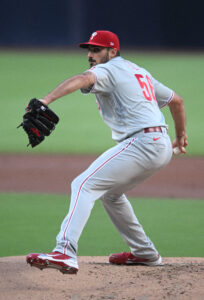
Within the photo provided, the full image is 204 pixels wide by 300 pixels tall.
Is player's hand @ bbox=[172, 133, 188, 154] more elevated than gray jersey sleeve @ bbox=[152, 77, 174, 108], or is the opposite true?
gray jersey sleeve @ bbox=[152, 77, 174, 108]

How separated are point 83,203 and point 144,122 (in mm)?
741

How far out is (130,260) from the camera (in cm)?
521

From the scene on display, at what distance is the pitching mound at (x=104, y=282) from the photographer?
4273 mm

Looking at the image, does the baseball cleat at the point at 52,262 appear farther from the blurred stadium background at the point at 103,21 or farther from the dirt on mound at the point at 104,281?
the blurred stadium background at the point at 103,21

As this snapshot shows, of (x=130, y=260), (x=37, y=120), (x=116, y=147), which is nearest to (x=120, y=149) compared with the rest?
(x=116, y=147)

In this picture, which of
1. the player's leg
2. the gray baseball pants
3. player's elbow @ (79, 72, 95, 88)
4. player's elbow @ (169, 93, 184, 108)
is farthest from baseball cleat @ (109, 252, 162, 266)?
player's elbow @ (79, 72, 95, 88)

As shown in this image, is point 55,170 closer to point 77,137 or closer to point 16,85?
point 77,137

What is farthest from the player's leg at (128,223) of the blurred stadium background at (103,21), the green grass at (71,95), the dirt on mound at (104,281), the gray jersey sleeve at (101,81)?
the blurred stadium background at (103,21)

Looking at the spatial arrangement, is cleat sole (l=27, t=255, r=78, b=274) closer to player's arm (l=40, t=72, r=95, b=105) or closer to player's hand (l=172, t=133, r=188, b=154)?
player's arm (l=40, t=72, r=95, b=105)

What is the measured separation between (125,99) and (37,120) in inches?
26.8

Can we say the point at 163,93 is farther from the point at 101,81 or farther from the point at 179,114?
the point at 101,81

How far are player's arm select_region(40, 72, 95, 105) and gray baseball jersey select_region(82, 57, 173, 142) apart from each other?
0.17 metres

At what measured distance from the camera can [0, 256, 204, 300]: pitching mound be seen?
427cm

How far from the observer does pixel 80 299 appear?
13.8 feet
